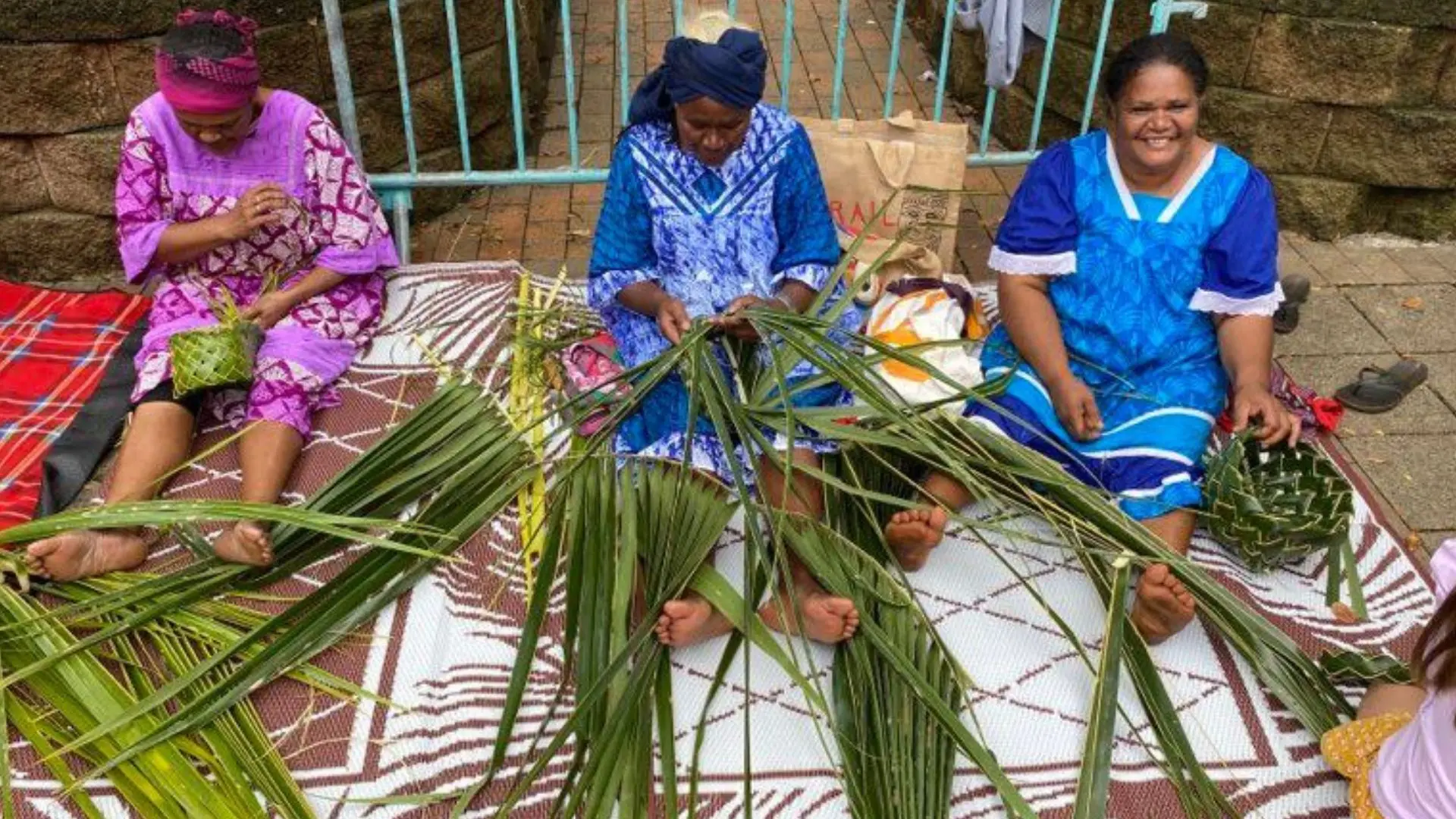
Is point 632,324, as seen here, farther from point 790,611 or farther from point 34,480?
point 34,480

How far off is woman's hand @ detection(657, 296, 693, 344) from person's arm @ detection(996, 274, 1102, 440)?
80 cm

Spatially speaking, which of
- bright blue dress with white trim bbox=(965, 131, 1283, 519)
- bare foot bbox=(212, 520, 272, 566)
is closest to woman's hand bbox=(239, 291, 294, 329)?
bare foot bbox=(212, 520, 272, 566)

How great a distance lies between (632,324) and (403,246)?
1236 mm

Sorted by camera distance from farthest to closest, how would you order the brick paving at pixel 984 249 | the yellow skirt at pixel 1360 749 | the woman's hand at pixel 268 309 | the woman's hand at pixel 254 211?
the brick paving at pixel 984 249
the woman's hand at pixel 268 309
the woman's hand at pixel 254 211
the yellow skirt at pixel 1360 749

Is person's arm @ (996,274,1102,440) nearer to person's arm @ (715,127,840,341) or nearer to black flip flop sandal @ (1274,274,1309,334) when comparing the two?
person's arm @ (715,127,840,341)

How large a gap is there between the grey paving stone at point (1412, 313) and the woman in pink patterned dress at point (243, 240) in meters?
3.07

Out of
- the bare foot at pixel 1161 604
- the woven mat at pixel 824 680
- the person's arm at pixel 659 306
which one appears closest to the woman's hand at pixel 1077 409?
the woven mat at pixel 824 680

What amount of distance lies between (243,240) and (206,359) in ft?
1.47

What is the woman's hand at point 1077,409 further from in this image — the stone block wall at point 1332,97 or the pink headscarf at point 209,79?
the pink headscarf at point 209,79

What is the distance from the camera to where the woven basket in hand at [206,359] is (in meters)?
2.70

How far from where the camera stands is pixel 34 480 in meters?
Answer: 2.80

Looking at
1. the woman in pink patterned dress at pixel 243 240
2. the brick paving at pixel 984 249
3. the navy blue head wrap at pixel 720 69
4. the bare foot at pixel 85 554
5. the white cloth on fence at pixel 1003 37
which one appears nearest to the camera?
the bare foot at pixel 85 554

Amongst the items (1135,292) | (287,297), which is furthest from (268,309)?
(1135,292)

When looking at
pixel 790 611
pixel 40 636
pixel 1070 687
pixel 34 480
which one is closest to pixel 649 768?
pixel 790 611
